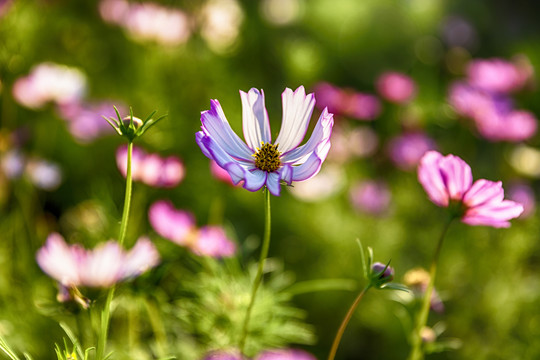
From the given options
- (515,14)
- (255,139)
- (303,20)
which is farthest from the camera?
(515,14)

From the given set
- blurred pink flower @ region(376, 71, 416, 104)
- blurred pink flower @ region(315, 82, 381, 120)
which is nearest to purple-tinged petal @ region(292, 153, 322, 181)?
blurred pink flower @ region(315, 82, 381, 120)

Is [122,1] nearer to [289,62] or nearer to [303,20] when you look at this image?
[289,62]

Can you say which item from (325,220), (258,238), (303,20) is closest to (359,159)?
(325,220)

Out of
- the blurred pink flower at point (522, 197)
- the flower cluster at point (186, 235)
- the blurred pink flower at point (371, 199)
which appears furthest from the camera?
the blurred pink flower at point (371, 199)

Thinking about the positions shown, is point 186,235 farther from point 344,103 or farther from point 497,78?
point 497,78

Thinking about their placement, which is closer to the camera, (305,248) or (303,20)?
(305,248)

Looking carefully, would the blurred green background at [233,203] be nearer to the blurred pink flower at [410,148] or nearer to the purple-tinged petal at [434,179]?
the blurred pink flower at [410,148]

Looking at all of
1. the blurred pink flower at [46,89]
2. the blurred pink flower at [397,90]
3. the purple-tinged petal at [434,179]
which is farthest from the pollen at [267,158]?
the blurred pink flower at [397,90]
